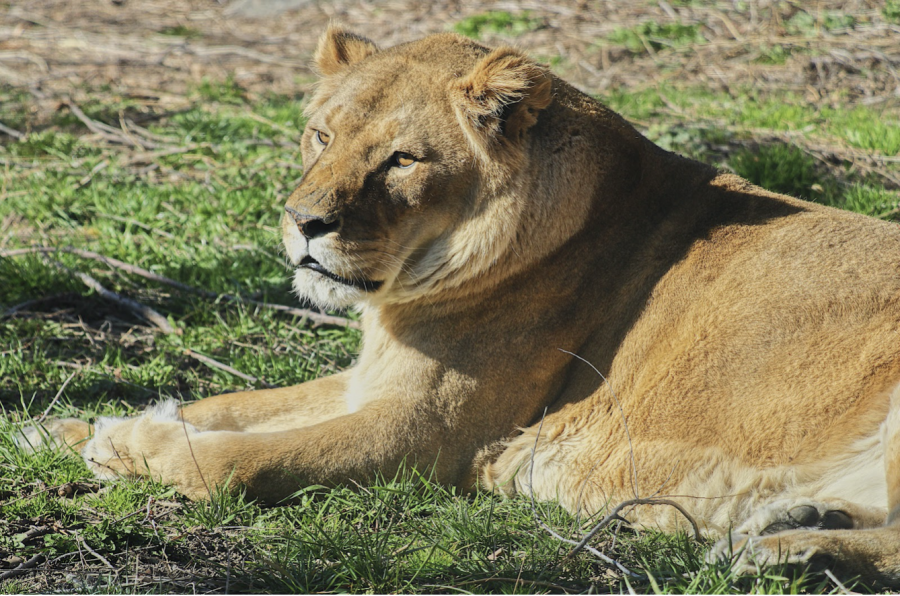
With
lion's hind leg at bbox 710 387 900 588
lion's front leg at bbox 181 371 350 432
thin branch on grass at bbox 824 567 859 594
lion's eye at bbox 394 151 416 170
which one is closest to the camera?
thin branch on grass at bbox 824 567 859 594

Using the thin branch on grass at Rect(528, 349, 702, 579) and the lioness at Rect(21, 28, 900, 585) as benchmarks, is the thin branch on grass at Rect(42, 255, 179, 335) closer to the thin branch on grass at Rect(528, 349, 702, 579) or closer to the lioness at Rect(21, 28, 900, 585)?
the lioness at Rect(21, 28, 900, 585)

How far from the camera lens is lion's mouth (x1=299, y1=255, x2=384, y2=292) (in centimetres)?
360

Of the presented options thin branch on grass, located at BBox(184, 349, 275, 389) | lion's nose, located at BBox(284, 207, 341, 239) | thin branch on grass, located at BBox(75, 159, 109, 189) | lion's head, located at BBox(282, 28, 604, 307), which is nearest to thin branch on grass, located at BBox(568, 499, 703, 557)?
lion's head, located at BBox(282, 28, 604, 307)

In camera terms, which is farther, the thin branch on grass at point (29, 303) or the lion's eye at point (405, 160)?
the thin branch on grass at point (29, 303)

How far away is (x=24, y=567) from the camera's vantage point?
10.2 ft

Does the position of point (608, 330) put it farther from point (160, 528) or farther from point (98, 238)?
point (98, 238)

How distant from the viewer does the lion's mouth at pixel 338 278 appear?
11.8ft

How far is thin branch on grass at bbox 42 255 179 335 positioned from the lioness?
1318 millimetres

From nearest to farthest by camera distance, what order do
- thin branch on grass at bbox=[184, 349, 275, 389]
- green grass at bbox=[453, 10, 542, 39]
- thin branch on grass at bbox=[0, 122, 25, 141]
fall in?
thin branch on grass at bbox=[184, 349, 275, 389] → thin branch on grass at bbox=[0, 122, 25, 141] → green grass at bbox=[453, 10, 542, 39]

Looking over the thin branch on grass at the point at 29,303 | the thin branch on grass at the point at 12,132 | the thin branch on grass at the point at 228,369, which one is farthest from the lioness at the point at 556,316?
the thin branch on grass at the point at 12,132

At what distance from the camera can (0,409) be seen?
4.31m

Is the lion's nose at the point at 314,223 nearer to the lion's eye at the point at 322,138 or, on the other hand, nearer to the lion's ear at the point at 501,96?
the lion's eye at the point at 322,138

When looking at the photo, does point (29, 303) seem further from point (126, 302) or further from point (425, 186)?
point (425, 186)

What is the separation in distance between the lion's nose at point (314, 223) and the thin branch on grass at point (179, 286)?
1799mm
